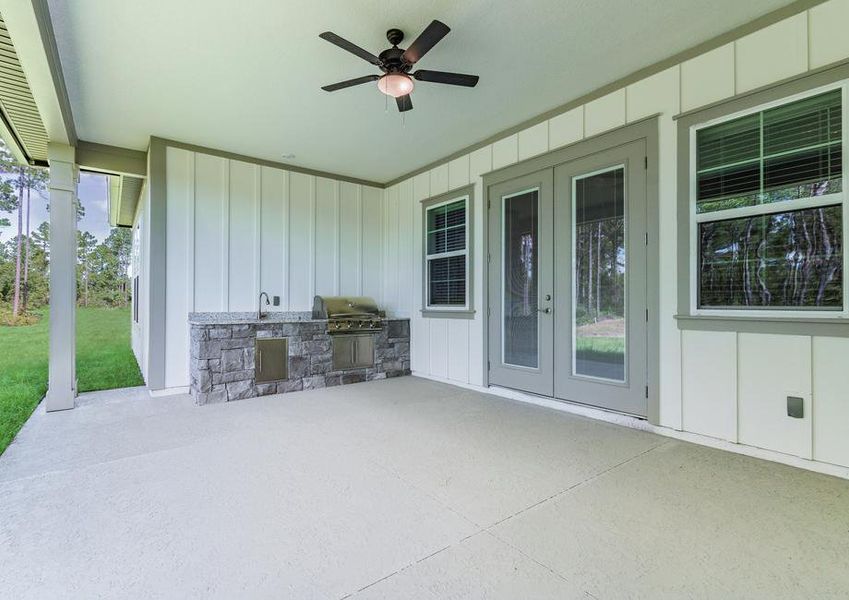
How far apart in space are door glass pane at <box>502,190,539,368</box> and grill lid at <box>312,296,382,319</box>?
211 centimetres

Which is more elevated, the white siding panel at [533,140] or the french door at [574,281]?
the white siding panel at [533,140]

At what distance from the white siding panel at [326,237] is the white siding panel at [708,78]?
446 cm

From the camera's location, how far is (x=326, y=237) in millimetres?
5977

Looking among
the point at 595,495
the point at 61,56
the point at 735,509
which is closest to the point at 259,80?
the point at 61,56

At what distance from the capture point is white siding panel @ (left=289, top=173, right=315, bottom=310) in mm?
5652

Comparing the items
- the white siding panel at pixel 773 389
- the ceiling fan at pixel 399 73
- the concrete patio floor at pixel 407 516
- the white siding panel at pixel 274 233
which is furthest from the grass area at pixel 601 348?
the white siding panel at pixel 274 233

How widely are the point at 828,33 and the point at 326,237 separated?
210 inches

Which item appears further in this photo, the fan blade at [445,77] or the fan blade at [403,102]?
the fan blade at [403,102]

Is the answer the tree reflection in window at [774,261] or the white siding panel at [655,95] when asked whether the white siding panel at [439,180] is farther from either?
the tree reflection in window at [774,261]

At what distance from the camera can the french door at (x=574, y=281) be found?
11.5 ft

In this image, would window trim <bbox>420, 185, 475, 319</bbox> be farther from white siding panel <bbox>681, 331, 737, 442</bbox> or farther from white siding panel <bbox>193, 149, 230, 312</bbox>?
white siding panel <bbox>193, 149, 230, 312</bbox>

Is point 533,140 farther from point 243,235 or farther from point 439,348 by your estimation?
point 243,235

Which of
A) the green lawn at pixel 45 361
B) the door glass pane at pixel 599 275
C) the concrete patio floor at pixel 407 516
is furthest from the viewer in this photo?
the green lawn at pixel 45 361

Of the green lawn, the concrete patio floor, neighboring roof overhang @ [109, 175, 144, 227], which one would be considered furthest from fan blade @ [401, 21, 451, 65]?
neighboring roof overhang @ [109, 175, 144, 227]
